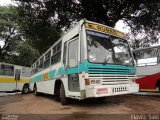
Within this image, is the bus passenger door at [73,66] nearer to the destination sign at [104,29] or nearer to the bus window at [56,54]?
the destination sign at [104,29]

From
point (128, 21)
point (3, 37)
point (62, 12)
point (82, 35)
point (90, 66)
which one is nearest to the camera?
point (90, 66)

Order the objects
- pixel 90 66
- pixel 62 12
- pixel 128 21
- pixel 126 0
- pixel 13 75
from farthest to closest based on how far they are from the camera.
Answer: pixel 13 75, pixel 128 21, pixel 62 12, pixel 126 0, pixel 90 66

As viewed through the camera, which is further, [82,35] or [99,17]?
[99,17]

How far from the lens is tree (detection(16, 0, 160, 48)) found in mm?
15680

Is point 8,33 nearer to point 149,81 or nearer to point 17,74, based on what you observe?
point 17,74

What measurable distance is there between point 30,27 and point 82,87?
10.8 meters

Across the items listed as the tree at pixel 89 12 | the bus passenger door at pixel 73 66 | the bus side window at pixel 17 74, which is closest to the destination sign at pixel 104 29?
the bus passenger door at pixel 73 66

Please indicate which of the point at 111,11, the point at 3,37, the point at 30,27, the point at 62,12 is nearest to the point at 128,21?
the point at 111,11

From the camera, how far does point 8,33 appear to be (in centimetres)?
3503

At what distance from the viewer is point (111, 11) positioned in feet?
54.5

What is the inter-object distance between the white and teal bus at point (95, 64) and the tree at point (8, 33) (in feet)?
87.5

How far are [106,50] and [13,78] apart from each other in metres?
16.3

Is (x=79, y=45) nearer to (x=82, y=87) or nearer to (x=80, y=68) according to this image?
(x=80, y=68)

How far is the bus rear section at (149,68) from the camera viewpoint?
13.1 metres
